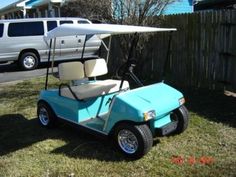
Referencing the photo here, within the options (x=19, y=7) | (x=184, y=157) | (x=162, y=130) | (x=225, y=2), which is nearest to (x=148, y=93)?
(x=162, y=130)

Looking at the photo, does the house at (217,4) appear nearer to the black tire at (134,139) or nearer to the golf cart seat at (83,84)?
the golf cart seat at (83,84)

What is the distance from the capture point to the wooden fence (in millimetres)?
8688

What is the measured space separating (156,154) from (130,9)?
5.73m

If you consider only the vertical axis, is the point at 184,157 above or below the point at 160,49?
below

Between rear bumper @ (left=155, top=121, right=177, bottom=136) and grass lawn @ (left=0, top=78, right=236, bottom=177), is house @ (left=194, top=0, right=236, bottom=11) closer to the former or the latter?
grass lawn @ (left=0, top=78, right=236, bottom=177)

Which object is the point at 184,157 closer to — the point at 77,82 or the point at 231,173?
the point at 231,173

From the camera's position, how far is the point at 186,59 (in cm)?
989

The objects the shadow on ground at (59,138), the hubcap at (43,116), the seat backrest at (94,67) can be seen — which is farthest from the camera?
the seat backrest at (94,67)

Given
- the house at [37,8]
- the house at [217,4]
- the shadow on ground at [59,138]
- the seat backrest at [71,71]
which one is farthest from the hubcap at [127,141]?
the house at [37,8]

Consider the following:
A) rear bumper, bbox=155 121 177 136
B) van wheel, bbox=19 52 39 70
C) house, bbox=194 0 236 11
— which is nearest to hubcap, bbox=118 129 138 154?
rear bumper, bbox=155 121 177 136

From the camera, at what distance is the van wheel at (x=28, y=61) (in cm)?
1445

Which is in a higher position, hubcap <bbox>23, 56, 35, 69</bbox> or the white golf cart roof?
the white golf cart roof

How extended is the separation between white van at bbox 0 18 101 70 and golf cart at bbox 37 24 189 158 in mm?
7631

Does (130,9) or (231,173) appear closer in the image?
(231,173)
